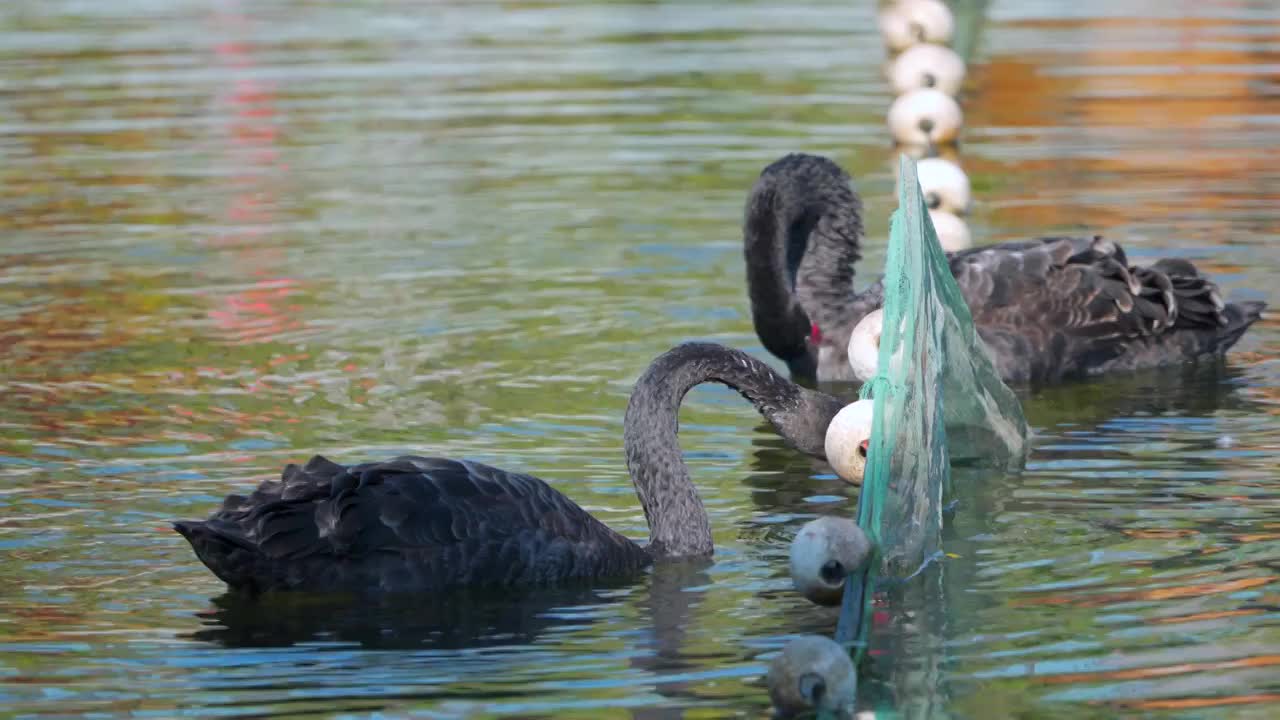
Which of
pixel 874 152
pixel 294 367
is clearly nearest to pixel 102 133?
pixel 874 152

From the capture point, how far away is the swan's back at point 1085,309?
10.7 m

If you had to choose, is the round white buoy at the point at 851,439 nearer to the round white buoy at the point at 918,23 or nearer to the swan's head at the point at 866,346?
the swan's head at the point at 866,346

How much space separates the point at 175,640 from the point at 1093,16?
19.2 metres

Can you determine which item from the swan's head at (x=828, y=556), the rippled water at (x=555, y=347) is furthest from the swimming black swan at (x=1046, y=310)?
the swan's head at (x=828, y=556)

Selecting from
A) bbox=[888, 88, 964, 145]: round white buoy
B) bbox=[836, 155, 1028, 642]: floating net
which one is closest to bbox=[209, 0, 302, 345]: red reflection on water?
bbox=[888, 88, 964, 145]: round white buoy

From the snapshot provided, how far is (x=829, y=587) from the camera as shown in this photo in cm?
678

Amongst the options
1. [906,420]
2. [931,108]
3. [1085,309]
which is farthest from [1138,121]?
[906,420]

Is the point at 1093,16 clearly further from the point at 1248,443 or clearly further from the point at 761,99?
the point at 1248,443

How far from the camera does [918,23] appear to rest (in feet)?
60.3

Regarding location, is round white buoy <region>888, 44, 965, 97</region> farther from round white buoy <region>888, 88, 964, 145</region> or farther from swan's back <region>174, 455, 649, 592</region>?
swan's back <region>174, 455, 649, 592</region>

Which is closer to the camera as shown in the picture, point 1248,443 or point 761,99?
point 1248,443

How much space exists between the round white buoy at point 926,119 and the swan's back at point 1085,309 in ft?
16.2

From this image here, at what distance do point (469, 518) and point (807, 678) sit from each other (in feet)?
5.18

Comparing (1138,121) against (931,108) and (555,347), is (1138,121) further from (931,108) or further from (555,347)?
(555,347)
